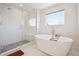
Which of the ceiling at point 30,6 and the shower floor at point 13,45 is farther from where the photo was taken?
the shower floor at point 13,45

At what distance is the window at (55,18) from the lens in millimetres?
1328

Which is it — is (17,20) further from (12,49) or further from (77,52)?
(77,52)

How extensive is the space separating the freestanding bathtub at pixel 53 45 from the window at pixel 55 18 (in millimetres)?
255

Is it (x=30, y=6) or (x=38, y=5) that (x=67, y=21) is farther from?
(x=30, y=6)

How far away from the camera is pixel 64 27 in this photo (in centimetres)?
132

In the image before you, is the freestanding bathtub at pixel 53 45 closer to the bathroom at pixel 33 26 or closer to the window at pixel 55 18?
the bathroom at pixel 33 26

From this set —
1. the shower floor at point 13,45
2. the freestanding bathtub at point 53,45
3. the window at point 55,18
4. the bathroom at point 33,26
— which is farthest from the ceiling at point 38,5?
the shower floor at point 13,45

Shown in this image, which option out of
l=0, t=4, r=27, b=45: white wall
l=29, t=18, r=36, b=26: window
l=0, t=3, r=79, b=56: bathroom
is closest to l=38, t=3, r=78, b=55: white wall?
A: l=0, t=3, r=79, b=56: bathroom

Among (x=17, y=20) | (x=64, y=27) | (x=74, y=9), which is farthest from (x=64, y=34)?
(x=17, y=20)

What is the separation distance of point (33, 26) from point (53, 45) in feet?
1.69

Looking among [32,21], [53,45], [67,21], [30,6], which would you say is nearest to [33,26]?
[32,21]

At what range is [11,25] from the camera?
1493 millimetres

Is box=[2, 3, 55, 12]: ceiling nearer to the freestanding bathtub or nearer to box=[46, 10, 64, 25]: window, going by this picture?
box=[46, 10, 64, 25]: window

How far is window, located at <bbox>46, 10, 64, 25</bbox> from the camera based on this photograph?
4.36 feet
